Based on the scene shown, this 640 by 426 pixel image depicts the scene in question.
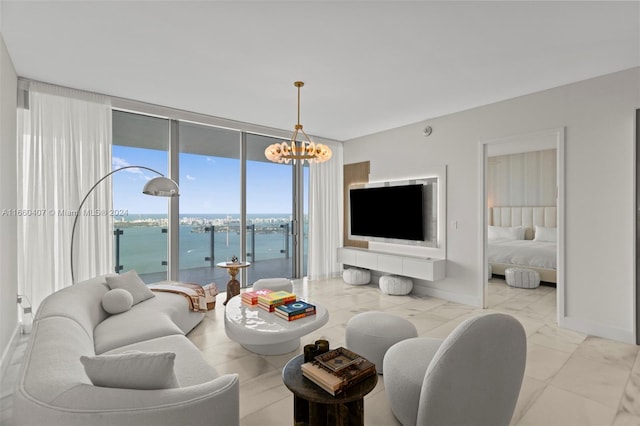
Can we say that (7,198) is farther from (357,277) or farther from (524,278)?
(524,278)

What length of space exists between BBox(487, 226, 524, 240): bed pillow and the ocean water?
455cm

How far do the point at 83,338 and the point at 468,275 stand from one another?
4.40 metres

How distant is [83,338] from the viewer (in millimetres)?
1975

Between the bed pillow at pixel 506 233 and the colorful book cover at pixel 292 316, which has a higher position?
Result: the bed pillow at pixel 506 233

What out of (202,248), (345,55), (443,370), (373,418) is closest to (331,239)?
(202,248)

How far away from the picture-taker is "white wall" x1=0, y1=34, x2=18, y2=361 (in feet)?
8.95

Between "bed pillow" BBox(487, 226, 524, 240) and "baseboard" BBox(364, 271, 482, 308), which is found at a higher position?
"bed pillow" BBox(487, 226, 524, 240)

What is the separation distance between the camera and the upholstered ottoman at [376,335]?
8.47 ft

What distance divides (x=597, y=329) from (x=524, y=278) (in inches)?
80.2

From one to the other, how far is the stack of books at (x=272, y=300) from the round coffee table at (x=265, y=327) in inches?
1.8

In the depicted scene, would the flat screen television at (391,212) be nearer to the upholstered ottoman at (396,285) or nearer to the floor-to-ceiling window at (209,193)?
the upholstered ottoman at (396,285)

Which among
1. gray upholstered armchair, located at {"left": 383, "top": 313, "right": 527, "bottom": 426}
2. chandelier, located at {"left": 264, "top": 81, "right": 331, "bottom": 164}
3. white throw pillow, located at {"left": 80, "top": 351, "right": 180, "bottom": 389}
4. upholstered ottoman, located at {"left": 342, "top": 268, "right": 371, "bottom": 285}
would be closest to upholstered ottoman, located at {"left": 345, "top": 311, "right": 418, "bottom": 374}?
gray upholstered armchair, located at {"left": 383, "top": 313, "right": 527, "bottom": 426}

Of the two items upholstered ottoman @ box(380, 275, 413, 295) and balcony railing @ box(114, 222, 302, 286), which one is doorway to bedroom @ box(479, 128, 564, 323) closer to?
upholstered ottoman @ box(380, 275, 413, 295)

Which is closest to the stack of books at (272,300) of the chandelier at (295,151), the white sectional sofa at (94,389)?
the white sectional sofa at (94,389)
